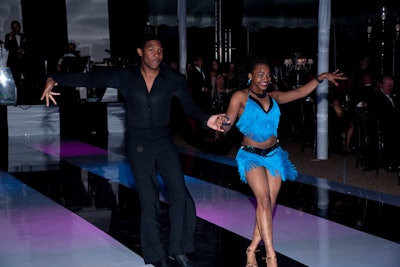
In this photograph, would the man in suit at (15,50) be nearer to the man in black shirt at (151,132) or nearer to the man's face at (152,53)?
the man in black shirt at (151,132)

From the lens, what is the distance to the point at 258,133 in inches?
180

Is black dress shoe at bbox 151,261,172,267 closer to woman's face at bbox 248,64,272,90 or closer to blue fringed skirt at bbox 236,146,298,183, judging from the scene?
blue fringed skirt at bbox 236,146,298,183

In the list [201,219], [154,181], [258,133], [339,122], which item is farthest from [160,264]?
[339,122]

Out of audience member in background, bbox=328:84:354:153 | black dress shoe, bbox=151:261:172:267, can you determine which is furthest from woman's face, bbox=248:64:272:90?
audience member in background, bbox=328:84:354:153

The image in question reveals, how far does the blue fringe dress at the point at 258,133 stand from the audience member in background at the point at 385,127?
457 centimetres

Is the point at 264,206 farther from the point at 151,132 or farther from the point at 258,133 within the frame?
the point at 151,132

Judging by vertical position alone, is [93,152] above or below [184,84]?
below

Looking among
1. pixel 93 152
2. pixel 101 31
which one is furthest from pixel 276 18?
pixel 93 152

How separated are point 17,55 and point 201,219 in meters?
11.5

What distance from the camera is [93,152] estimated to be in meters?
11.9

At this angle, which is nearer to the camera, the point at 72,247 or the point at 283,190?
the point at 72,247

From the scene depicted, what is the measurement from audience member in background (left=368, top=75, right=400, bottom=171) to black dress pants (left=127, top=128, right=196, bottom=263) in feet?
15.7

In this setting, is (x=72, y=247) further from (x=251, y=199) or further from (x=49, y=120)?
(x=49, y=120)

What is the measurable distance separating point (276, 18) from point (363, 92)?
16.9 metres
